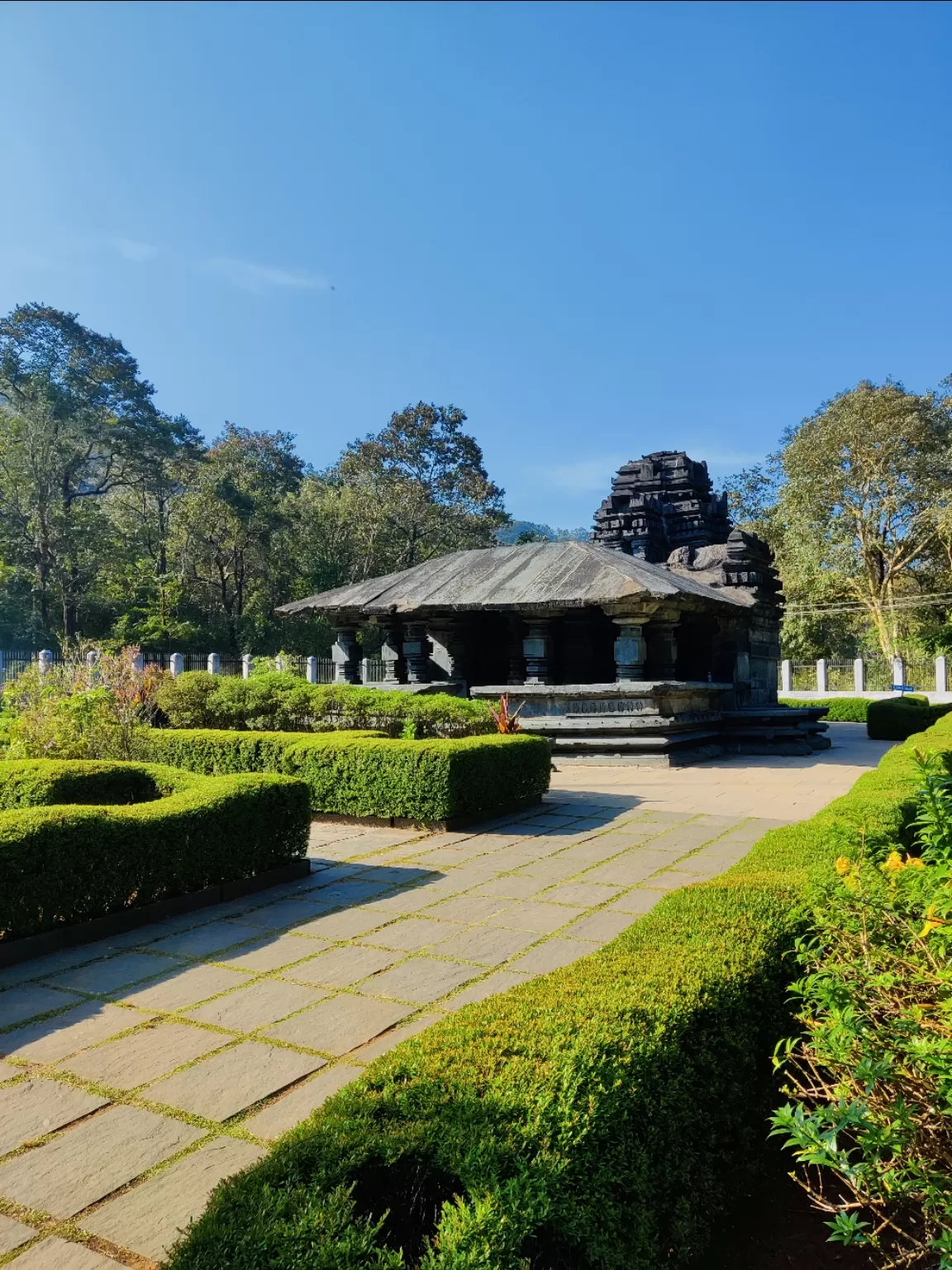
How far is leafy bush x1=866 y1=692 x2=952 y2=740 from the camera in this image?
1698cm

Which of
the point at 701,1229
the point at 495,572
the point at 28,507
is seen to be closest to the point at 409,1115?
the point at 701,1229

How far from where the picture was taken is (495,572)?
15922mm

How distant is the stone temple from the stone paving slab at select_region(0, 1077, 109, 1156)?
35.1 ft

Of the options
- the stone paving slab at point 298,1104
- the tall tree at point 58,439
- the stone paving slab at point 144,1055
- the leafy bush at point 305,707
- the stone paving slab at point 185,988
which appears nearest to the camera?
the stone paving slab at point 298,1104

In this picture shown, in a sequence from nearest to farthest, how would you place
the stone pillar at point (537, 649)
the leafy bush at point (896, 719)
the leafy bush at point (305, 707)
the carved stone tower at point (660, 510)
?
the leafy bush at point (305, 707)
the stone pillar at point (537, 649)
the leafy bush at point (896, 719)
the carved stone tower at point (660, 510)

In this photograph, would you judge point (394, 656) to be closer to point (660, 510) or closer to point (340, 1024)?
point (660, 510)

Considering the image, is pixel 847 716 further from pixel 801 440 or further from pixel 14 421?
pixel 14 421

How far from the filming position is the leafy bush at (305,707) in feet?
34.8

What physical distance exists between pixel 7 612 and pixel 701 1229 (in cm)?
3425

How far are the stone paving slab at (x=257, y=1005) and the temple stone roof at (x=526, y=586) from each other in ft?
31.8

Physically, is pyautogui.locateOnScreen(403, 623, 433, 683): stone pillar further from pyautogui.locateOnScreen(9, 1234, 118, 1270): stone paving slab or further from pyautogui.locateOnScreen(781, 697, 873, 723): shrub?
pyautogui.locateOnScreen(9, 1234, 118, 1270): stone paving slab

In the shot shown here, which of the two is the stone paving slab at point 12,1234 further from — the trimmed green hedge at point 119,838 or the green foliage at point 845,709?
the green foliage at point 845,709

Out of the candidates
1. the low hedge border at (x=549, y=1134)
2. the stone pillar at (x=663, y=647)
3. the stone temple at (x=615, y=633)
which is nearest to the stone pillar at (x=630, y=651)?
the stone temple at (x=615, y=633)

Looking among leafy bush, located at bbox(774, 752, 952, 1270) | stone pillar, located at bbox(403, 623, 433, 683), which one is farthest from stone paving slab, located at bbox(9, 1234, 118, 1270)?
stone pillar, located at bbox(403, 623, 433, 683)
